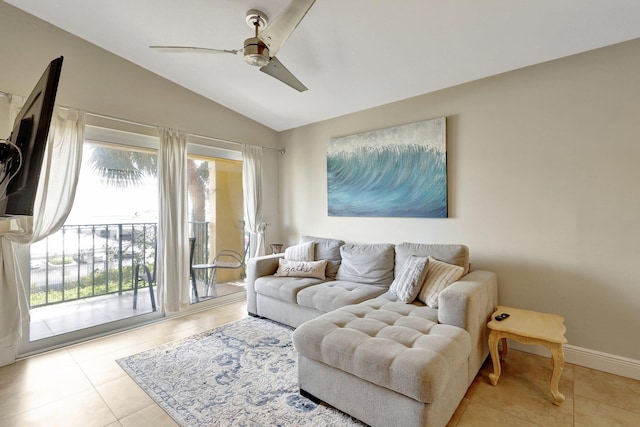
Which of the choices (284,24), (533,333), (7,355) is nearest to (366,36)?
(284,24)

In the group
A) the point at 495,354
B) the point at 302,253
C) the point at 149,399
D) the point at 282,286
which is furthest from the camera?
the point at 302,253

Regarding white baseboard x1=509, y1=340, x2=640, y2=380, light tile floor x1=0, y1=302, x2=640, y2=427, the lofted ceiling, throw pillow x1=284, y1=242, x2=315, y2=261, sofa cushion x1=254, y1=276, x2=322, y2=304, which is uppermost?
the lofted ceiling

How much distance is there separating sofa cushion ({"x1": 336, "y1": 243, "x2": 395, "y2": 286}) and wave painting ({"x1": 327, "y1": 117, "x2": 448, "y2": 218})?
483mm

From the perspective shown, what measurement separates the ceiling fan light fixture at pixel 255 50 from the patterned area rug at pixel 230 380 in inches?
88.9

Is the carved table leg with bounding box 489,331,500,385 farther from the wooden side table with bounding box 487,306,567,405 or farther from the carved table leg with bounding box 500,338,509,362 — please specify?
the carved table leg with bounding box 500,338,509,362

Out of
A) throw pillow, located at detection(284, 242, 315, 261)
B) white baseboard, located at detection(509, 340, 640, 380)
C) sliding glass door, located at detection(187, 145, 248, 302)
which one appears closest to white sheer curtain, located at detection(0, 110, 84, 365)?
sliding glass door, located at detection(187, 145, 248, 302)

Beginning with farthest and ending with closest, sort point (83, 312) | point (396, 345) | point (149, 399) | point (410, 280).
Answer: point (83, 312), point (410, 280), point (149, 399), point (396, 345)

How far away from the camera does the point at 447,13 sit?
2051 mm

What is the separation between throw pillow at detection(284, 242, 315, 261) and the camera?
360 cm

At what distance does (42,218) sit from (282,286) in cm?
220

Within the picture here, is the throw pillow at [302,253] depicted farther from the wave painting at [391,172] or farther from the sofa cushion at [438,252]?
the sofa cushion at [438,252]

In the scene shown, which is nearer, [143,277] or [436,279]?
[436,279]

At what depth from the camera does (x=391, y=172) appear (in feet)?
11.1

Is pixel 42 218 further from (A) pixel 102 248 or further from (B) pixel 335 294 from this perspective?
(B) pixel 335 294
